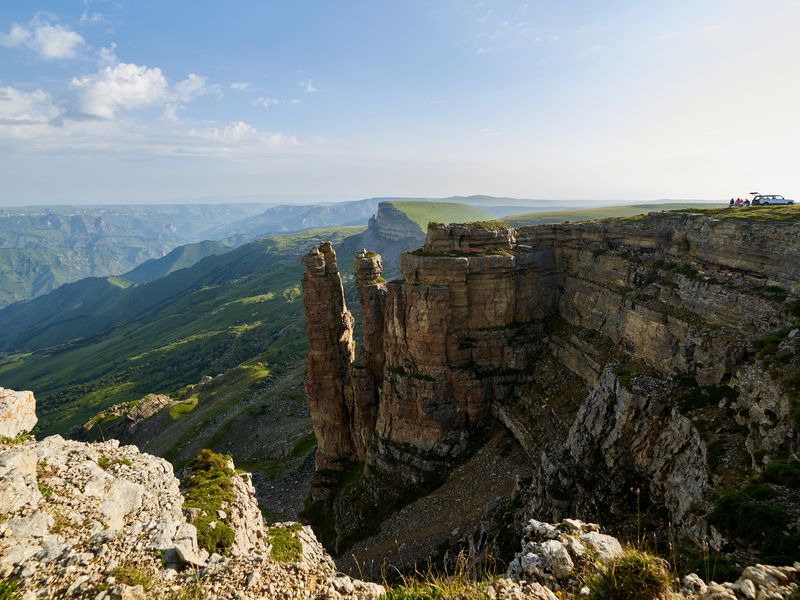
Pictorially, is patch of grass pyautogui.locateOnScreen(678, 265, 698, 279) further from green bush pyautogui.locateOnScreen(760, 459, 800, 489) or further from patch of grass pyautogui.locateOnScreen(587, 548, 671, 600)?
patch of grass pyautogui.locateOnScreen(587, 548, 671, 600)

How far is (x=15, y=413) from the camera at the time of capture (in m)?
22.1

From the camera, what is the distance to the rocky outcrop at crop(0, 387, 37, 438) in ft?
70.8

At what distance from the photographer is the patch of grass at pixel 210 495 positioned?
22406mm

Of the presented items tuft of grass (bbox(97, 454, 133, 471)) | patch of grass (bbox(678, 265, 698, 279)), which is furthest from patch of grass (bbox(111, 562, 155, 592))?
patch of grass (bbox(678, 265, 698, 279))

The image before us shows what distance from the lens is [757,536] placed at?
48.0 ft

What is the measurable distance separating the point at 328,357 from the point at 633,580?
50.4 metres

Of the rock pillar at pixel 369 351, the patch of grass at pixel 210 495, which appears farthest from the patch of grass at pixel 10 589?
the rock pillar at pixel 369 351

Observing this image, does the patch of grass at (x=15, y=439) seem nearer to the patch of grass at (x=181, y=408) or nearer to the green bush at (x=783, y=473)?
the green bush at (x=783, y=473)

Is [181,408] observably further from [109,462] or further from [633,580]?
[633,580]

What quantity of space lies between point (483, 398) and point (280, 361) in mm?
109268

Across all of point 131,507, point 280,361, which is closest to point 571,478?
point 131,507

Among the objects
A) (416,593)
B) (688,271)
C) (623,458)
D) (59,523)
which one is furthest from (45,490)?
(688,271)

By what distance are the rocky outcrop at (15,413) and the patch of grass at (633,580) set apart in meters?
26.8

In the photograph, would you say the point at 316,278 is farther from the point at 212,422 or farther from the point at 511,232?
the point at 212,422
